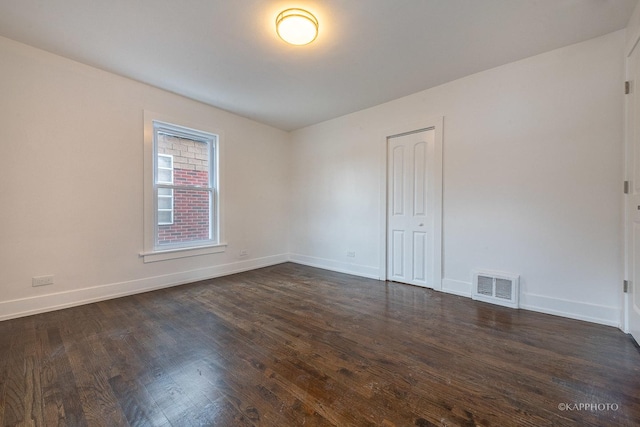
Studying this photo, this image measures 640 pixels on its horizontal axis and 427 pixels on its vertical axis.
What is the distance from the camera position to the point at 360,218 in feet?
14.0

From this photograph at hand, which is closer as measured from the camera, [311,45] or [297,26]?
[297,26]

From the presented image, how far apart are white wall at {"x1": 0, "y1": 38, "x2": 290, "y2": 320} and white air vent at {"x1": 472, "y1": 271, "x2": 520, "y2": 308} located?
384 cm

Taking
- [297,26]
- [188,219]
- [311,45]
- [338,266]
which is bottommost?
[338,266]

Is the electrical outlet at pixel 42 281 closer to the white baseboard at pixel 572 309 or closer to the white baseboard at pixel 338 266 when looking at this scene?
the white baseboard at pixel 338 266

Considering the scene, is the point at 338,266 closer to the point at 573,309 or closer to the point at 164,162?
the point at 573,309

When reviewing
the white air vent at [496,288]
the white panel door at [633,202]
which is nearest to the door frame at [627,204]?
the white panel door at [633,202]

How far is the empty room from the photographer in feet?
5.12

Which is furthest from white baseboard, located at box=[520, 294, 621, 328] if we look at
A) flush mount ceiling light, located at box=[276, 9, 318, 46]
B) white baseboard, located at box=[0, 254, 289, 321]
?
white baseboard, located at box=[0, 254, 289, 321]

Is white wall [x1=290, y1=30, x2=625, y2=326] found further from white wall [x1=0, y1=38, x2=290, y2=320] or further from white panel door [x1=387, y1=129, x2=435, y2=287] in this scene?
white wall [x1=0, y1=38, x2=290, y2=320]

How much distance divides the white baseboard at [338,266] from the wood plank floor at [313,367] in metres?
1.21

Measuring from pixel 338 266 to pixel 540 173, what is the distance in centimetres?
304

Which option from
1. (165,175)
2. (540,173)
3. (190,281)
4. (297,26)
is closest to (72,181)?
(165,175)

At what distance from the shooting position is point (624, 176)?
7.39ft

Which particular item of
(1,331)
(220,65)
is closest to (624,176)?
(220,65)
